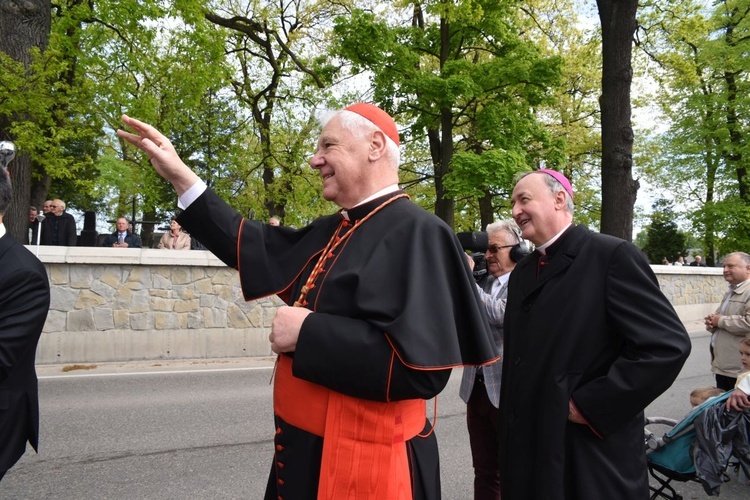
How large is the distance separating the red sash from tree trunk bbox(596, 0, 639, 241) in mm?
7124

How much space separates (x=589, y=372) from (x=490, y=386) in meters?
1.10

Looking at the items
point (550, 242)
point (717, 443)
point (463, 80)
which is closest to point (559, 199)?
point (550, 242)

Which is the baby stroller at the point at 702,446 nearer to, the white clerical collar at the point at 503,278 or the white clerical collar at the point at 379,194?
the white clerical collar at the point at 503,278

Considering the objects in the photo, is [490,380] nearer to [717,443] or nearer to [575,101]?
[717,443]

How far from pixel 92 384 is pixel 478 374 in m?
5.74

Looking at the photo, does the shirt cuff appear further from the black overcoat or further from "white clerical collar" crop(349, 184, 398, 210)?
the black overcoat

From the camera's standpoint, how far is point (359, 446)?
5.96 feet

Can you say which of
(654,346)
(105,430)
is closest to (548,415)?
(654,346)

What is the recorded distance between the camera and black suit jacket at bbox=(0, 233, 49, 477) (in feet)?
7.93

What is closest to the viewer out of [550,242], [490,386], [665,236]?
[550,242]

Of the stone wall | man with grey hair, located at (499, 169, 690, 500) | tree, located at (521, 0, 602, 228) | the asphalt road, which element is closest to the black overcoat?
man with grey hair, located at (499, 169, 690, 500)

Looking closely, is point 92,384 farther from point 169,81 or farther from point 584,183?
point 584,183

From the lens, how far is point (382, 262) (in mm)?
1860

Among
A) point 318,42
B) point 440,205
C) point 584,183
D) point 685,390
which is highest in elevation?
point 318,42
